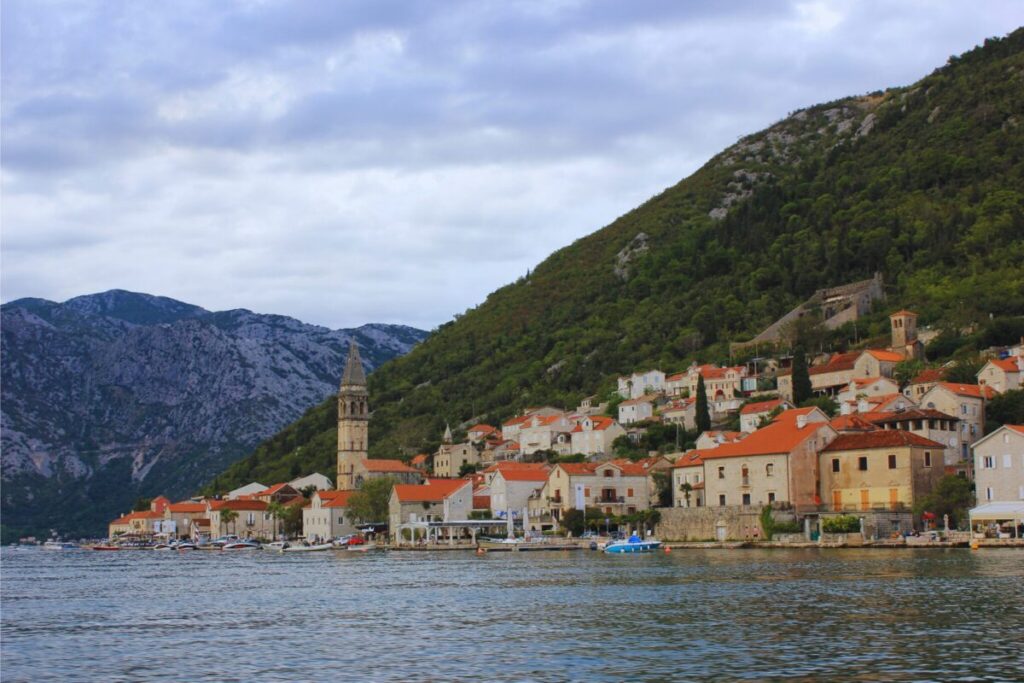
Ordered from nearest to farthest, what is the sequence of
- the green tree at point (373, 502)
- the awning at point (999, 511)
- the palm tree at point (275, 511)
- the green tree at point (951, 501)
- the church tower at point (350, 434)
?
1. the awning at point (999, 511)
2. the green tree at point (951, 501)
3. the green tree at point (373, 502)
4. the palm tree at point (275, 511)
5. the church tower at point (350, 434)

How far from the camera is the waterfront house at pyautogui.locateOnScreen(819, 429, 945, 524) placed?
248 feet

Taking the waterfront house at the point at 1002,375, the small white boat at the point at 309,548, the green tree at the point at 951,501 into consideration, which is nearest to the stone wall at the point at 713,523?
the green tree at the point at 951,501

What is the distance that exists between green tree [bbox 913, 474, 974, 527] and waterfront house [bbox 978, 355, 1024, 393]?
22.3 m

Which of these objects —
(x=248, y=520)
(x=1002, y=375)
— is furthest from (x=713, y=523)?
(x=248, y=520)

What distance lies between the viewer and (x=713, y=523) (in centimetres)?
8400

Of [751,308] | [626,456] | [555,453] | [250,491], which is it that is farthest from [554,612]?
[250,491]

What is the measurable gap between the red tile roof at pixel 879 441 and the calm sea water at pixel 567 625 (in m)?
12.3

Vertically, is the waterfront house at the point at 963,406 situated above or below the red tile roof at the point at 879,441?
above

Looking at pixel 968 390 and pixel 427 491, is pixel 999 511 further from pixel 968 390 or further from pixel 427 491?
pixel 427 491

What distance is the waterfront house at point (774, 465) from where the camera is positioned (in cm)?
7988

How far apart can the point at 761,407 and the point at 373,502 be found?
4197 centimetres

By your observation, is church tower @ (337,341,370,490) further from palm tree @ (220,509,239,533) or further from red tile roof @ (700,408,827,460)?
red tile roof @ (700,408,827,460)

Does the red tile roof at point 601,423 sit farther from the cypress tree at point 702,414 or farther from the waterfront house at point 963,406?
the waterfront house at point 963,406

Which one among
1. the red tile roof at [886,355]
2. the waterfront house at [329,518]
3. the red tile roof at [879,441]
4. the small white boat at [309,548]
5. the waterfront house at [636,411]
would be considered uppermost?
the red tile roof at [886,355]
